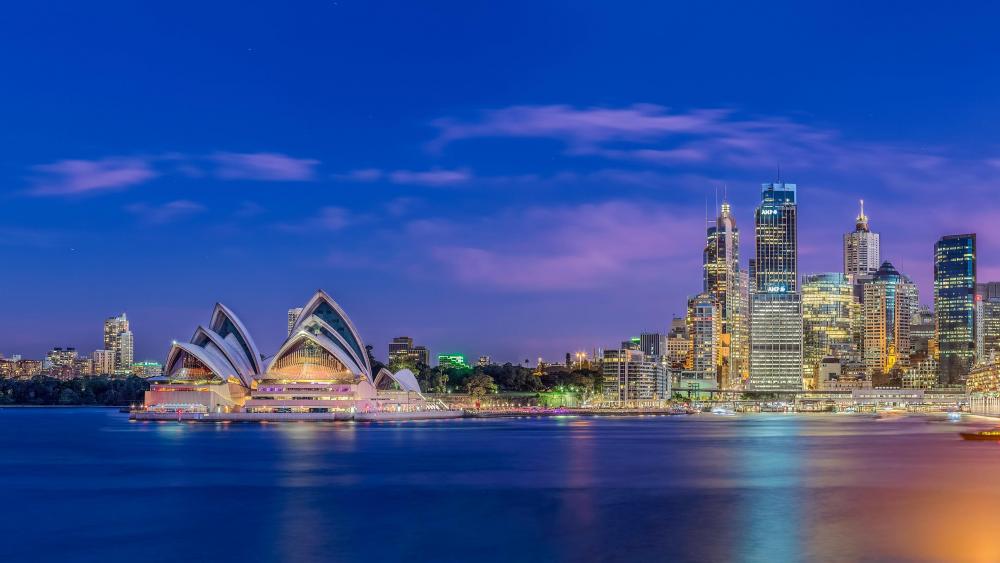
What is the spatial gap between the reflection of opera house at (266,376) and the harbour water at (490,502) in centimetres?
4103

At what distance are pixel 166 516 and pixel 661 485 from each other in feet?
77.6

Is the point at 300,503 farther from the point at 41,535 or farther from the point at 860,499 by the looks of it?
the point at 860,499

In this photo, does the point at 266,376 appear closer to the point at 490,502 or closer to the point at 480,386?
the point at 480,386

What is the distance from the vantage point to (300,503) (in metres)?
48.5

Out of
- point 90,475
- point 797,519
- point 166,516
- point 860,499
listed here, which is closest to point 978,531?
point 797,519

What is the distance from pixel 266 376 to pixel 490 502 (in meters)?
88.1

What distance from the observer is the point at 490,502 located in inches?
1939

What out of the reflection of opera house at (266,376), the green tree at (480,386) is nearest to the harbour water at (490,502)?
the reflection of opera house at (266,376)

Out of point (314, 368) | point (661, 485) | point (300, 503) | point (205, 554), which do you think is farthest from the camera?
point (314, 368)

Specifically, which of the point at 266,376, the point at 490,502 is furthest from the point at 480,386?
the point at 490,502

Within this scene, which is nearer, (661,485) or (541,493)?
(541,493)

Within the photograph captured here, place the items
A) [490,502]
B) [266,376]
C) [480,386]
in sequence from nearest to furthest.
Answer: [490,502] < [266,376] < [480,386]

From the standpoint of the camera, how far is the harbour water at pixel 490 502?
121 ft

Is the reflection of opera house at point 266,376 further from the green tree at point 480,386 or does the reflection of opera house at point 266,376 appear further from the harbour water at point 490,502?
the green tree at point 480,386
